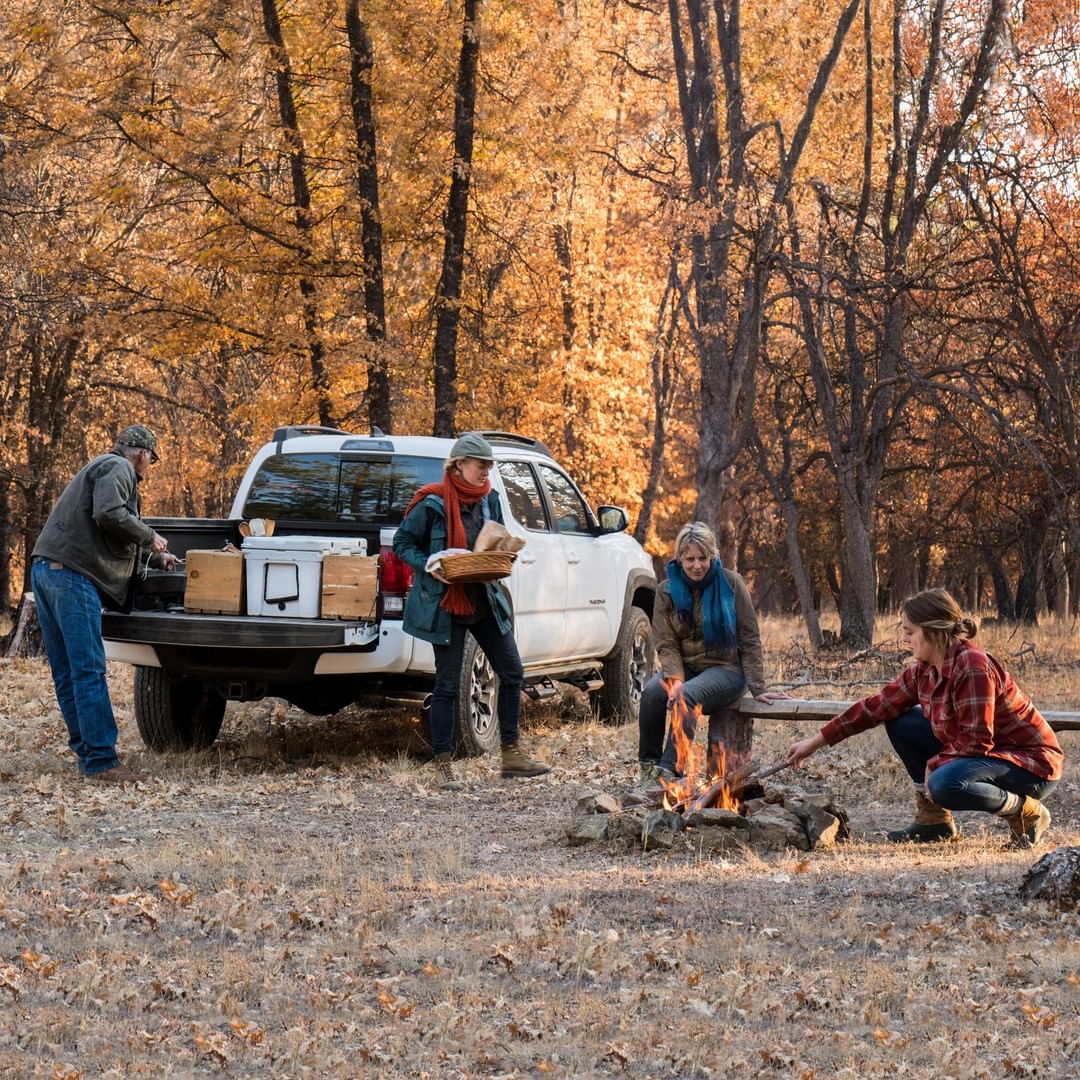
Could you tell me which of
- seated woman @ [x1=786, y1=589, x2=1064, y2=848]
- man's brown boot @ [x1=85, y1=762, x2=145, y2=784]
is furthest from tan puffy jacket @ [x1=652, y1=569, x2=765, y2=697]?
man's brown boot @ [x1=85, y1=762, x2=145, y2=784]

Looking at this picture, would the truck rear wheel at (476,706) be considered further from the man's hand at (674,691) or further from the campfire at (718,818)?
the campfire at (718,818)

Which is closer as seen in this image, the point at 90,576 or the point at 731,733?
the point at 731,733

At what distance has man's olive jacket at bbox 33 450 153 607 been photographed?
29.6 feet

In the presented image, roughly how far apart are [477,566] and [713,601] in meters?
1.42

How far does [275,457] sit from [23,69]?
35.0ft

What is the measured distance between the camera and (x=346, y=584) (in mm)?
8984

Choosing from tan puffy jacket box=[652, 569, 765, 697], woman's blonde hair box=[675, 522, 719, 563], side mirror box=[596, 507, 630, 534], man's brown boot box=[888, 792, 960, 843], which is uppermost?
side mirror box=[596, 507, 630, 534]

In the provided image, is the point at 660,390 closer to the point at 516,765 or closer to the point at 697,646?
the point at 516,765

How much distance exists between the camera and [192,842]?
7289mm

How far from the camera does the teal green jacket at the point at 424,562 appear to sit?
893 centimetres

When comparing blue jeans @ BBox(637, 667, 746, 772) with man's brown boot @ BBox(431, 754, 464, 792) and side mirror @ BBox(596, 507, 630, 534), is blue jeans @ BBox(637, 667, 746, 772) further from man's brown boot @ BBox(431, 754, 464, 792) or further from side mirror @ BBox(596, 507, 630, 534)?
side mirror @ BBox(596, 507, 630, 534)

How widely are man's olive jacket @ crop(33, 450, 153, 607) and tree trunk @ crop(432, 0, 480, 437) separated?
8462 mm

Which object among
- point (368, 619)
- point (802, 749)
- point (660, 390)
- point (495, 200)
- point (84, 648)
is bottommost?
point (802, 749)

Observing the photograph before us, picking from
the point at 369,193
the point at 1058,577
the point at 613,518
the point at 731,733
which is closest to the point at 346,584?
the point at 731,733
